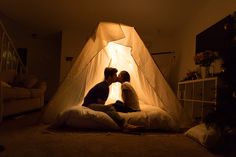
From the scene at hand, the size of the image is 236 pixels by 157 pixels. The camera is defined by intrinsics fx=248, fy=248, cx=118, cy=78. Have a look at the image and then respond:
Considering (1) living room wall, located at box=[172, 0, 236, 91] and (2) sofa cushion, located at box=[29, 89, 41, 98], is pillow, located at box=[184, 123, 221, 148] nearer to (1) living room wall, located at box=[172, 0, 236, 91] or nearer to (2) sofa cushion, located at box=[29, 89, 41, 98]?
(1) living room wall, located at box=[172, 0, 236, 91]

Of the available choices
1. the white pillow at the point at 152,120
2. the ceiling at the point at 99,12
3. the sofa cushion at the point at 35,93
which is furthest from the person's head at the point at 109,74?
the ceiling at the point at 99,12

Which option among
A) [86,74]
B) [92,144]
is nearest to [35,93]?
[86,74]

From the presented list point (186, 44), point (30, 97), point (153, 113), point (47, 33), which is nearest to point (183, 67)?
point (186, 44)

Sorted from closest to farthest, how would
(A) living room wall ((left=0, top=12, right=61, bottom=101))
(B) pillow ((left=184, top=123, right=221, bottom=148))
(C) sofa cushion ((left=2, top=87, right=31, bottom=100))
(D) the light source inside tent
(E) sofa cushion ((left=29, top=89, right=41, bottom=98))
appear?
(B) pillow ((left=184, top=123, right=221, bottom=148)) < (C) sofa cushion ((left=2, top=87, right=31, bottom=100)) < (D) the light source inside tent < (E) sofa cushion ((left=29, top=89, right=41, bottom=98)) < (A) living room wall ((left=0, top=12, right=61, bottom=101))

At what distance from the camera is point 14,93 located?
11.0 feet

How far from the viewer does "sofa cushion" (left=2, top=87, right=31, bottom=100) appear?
10.1 ft

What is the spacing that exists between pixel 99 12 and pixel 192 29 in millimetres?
1951

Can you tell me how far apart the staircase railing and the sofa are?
235mm

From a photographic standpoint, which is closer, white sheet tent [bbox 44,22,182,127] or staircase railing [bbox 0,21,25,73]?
white sheet tent [bbox 44,22,182,127]

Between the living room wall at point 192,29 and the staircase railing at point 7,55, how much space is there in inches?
136

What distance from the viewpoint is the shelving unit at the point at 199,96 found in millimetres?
3100

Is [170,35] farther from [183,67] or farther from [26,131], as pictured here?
[26,131]

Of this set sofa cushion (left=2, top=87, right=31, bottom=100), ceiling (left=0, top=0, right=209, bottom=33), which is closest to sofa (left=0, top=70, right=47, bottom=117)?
sofa cushion (left=2, top=87, right=31, bottom=100)

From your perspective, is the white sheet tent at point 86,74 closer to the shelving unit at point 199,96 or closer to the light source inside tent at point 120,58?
the shelving unit at point 199,96
